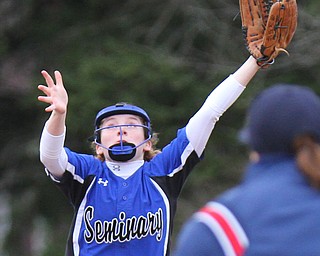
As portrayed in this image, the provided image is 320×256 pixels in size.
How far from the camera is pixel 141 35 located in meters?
12.5

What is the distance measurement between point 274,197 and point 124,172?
2.38m

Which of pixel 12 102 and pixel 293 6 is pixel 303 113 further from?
pixel 12 102

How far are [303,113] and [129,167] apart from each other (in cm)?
237

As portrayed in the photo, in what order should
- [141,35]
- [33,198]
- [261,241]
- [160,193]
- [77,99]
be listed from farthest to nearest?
[33,198], [141,35], [77,99], [160,193], [261,241]

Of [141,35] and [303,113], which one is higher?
[141,35]

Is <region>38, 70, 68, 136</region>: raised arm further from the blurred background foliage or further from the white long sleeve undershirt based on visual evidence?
the blurred background foliage

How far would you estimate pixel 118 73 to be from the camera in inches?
455

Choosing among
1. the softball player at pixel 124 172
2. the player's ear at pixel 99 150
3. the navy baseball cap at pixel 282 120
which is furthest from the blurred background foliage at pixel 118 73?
the navy baseball cap at pixel 282 120

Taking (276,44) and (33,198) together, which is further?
(33,198)

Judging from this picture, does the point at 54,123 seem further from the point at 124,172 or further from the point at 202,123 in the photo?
the point at 202,123

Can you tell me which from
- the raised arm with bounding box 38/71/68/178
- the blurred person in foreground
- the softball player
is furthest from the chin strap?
the blurred person in foreground

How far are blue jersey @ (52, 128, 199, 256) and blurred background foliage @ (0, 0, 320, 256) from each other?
252 inches

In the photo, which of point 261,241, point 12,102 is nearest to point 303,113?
point 261,241

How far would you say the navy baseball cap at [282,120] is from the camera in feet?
8.97
